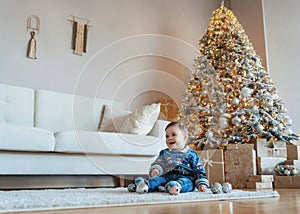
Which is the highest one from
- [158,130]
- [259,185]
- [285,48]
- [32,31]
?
[285,48]

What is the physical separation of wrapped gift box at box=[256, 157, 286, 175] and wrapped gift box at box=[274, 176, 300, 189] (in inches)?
4.4

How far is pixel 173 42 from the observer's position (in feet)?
13.8

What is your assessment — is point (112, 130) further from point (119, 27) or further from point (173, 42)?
point (173, 42)

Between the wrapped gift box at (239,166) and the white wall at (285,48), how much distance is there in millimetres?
1398

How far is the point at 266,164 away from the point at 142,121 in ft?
3.46

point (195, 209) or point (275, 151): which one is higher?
point (275, 151)

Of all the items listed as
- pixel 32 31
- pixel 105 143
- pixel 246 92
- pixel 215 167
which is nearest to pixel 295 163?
pixel 215 167

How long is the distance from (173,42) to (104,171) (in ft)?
7.53

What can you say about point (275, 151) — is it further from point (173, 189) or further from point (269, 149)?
point (173, 189)

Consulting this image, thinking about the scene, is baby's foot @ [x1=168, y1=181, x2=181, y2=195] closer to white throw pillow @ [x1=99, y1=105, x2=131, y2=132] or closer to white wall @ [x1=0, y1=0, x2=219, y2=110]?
white throw pillow @ [x1=99, y1=105, x2=131, y2=132]

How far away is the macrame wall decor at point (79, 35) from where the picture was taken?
3.33 metres

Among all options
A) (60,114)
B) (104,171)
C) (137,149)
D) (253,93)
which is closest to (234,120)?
(253,93)

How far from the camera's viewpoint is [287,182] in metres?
2.49

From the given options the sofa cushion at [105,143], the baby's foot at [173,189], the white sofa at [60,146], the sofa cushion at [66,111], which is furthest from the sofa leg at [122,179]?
the baby's foot at [173,189]
